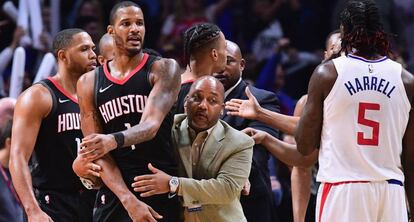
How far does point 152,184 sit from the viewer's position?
→ 5410mm

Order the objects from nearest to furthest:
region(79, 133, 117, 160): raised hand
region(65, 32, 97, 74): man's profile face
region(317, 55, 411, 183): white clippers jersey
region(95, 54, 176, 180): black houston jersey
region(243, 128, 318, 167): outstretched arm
→ region(79, 133, 117, 160): raised hand → region(317, 55, 411, 183): white clippers jersey → region(95, 54, 176, 180): black houston jersey → region(243, 128, 318, 167): outstretched arm → region(65, 32, 97, 74): man's profile face

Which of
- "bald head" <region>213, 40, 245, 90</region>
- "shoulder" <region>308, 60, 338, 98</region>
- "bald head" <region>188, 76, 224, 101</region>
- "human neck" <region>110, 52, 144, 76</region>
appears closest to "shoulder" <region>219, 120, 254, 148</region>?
"bald head" <region>188, 76, 224, 101</region>

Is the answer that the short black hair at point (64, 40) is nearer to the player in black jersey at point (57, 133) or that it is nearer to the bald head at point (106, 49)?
the player in black jersey at point (57, 133)

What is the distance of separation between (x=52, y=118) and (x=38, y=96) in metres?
0.18

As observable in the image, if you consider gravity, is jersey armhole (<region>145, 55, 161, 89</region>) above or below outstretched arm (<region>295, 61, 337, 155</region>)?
above

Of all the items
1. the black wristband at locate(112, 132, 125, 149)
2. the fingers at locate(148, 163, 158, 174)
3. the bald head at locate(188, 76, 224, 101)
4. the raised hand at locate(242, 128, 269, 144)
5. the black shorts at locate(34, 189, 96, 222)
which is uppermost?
the bald head at locate(188, 76, 224, 101)

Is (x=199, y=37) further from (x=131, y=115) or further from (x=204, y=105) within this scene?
(x=131, y=115)

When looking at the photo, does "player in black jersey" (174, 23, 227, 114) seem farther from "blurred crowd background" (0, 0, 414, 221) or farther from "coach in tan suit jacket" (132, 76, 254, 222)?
"blurred crowd background" (0, 0, 414, 221)

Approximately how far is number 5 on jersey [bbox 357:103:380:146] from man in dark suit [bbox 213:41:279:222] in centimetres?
130

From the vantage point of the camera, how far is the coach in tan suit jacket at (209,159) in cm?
550

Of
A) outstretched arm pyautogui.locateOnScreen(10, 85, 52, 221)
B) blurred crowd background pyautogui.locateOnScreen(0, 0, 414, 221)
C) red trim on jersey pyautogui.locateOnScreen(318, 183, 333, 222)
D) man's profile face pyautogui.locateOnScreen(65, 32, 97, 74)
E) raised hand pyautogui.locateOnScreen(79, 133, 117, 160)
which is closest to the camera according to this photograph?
raised hand pyautogui.locateOnScreen(79, 133, 117, 160)

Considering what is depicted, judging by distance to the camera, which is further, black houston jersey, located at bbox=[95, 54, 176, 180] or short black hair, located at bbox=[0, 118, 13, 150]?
short black hair, located at bbox=[0, 118, 13, 150]

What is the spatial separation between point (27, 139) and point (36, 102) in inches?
10.4

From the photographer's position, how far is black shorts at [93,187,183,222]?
5.56 meters
